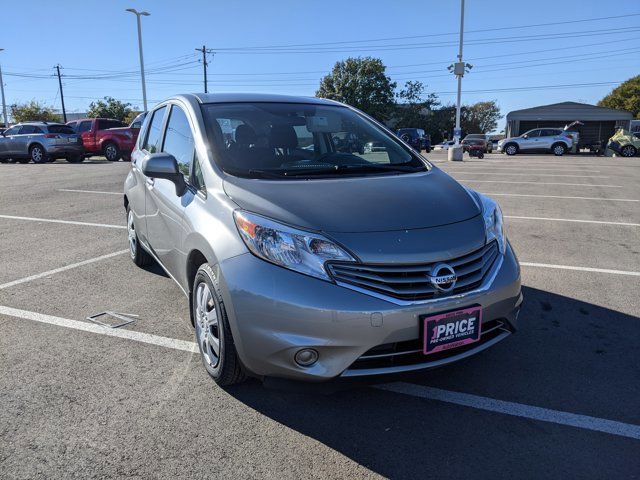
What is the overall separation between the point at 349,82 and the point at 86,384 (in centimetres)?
6748

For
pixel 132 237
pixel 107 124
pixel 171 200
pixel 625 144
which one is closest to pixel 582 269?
pixel 171 200

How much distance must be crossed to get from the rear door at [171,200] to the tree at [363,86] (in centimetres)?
6404

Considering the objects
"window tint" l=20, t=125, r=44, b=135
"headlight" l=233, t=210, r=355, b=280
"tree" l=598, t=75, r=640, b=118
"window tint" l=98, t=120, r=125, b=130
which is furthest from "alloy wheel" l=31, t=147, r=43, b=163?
"tree" l=598, t=75, r=640, b=118

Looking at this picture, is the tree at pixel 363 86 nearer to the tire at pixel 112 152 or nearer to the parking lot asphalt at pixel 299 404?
the tire at pixel 112 152

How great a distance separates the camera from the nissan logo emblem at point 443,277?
2467 millimetres

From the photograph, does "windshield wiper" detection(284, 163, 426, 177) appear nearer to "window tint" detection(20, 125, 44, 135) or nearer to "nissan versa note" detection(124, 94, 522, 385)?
"nissan versa note" detection(124, 94, 522, 385)

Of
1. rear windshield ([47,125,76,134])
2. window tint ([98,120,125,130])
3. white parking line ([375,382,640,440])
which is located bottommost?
white parking line ([375,382,640,440])

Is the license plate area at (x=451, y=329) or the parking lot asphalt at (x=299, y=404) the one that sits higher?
the license plate area at (x=451, y=329)

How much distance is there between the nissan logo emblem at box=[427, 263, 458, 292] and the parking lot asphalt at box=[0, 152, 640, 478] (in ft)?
2.28

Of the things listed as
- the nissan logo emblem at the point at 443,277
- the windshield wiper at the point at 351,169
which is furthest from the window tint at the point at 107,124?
the nissan logo emblem at the point at 443,277

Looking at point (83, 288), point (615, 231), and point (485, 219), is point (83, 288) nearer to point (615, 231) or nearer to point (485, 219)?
point (485, 219)

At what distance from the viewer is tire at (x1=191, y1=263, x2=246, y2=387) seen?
8.80 ft

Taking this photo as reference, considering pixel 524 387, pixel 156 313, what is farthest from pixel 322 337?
pixel 156 313

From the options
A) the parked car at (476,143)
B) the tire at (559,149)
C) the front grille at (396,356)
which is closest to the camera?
the front grille at (396,356)
